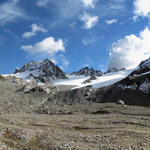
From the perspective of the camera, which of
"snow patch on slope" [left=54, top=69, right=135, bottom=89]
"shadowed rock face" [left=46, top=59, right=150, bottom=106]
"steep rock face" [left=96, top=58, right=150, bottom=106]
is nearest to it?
"steep rock face" [left=96, top=58, right=150, bottom=106]

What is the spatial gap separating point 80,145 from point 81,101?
46.9 meters

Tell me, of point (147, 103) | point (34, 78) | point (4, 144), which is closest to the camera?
point (4, 144)

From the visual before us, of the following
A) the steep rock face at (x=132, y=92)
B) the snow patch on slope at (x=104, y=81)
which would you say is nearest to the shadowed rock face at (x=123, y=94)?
the steep rock face at (x=132, y=92)

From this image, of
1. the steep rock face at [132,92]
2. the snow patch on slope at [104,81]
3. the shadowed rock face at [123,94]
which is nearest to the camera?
the steep rock face at [132,92]

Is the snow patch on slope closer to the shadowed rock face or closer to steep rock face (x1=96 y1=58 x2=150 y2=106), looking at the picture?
the shadowed rock face

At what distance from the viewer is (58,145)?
18812 millimetres

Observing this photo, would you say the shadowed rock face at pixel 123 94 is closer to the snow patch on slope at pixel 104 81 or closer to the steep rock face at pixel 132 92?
the steep rock face at pixel 132 92

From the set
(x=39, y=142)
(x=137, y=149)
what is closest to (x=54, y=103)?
(x=39, y=142)

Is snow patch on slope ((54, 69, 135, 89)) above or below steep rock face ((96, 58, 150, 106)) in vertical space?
above

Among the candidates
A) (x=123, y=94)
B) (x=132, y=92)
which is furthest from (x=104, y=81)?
(x=132, y=92)

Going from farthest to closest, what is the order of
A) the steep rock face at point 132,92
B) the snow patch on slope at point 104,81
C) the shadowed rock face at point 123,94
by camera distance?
the snow patch on slope at point 104,81 < the shadowed rock face at point 123,94 < the steep rock face at point 132,92

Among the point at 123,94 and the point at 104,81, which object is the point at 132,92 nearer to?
the point at 123,94

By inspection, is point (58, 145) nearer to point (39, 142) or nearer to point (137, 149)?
point (39, 142)

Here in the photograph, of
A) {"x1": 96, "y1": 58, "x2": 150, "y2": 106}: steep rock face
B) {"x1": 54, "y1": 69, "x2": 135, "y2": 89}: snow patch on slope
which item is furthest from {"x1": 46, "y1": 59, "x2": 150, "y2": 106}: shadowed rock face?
{"x1": 54, "y1": 69, "x2": 135, "y2": 89}: snow patch on slope
